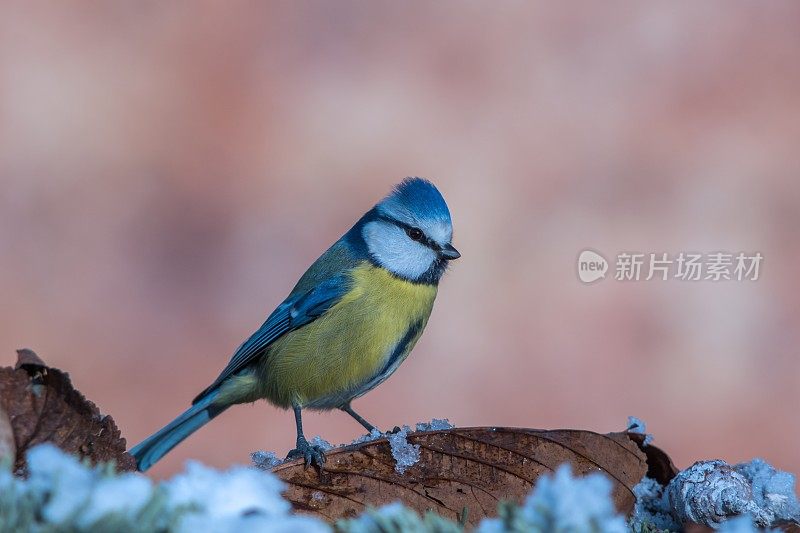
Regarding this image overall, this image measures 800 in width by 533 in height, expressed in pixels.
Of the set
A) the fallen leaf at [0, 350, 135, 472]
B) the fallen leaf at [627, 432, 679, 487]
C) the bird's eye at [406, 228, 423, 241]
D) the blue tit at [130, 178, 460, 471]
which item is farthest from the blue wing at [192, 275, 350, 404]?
the fallen leaf at [0, 350, 135, 472]

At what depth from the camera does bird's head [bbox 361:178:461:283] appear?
4.94 ft

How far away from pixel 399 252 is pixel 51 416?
991 millimetres

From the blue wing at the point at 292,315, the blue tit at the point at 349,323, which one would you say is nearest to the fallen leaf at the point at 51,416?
the blue tit at the point at 349,323

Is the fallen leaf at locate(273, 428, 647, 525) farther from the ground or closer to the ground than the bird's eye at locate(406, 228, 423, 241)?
closer to the ground

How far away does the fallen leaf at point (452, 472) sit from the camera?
0.67 meters

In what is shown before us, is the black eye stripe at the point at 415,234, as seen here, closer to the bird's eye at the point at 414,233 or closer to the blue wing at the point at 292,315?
the bird's eye at the point at 414,233

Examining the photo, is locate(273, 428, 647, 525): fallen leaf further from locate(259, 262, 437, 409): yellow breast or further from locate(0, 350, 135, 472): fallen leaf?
locate(259, 262, 437, 409): yellow breast

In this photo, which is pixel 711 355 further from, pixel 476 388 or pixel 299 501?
pixel 299 501

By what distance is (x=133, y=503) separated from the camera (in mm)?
384

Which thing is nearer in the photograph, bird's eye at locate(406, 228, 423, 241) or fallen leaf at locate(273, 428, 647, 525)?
fallen leaf at locate(273, 428, 647, 525)

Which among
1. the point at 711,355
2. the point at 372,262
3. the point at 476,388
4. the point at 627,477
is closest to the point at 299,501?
the point at 627,477

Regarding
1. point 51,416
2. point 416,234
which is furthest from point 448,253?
point 51,416

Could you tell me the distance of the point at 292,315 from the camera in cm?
154

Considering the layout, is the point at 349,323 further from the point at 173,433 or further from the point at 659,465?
the point at 659,465
